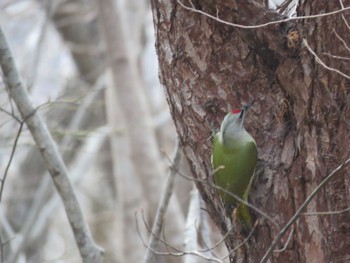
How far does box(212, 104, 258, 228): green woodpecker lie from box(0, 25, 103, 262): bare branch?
31.5 inches

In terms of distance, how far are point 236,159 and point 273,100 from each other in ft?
0.70

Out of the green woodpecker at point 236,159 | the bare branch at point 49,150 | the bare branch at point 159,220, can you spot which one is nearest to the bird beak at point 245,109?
the green woodpecker at point 236,159

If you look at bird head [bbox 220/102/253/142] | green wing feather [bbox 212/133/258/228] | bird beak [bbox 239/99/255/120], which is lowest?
green wing feather [bbox 212/133/258/228]

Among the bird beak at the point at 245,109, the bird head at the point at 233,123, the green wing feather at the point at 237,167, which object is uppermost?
the bird beak at the point at 245,109

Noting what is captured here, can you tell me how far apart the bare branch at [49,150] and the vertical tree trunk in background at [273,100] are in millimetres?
626

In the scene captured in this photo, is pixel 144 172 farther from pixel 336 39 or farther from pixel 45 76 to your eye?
pixel 336 39

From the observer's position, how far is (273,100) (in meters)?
2.55

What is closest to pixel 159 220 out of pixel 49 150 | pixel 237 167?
pixel 49 150

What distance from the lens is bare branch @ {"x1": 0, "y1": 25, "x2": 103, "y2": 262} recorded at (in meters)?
3.09

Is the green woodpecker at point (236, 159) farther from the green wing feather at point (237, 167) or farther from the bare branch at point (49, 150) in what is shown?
the bare branch at point (49, 150)

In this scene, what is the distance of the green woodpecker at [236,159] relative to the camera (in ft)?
8.18

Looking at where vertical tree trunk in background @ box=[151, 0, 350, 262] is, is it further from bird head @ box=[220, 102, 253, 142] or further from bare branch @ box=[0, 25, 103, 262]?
bare branch @ box=[0, 25, 103, 262]

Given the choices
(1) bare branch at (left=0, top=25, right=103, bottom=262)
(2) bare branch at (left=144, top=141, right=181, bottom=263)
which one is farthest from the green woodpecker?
(1) bare branch at (left=0, top=25, right=103, bottom=262)

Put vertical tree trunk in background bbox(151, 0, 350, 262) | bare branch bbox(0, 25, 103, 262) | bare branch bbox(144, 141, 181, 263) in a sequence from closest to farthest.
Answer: vertical tree trunk in background bbox(151, 0, 350, 262), bare branch bbox(0, 25, 103, 262), bare branch bbox(144, 141, 181, 263)
